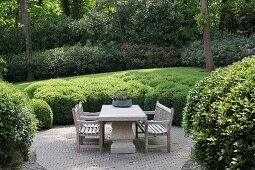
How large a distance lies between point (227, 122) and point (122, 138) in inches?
190

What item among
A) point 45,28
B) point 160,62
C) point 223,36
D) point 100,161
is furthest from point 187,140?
point 45,28

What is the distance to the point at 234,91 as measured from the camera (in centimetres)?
448

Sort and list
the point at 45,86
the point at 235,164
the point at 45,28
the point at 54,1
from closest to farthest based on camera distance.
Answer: the point at 235,164
the point at 45,86
the point at 45,28
the point at 54,1

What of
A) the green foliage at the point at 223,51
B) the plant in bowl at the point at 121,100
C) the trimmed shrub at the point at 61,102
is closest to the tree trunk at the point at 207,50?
the green foliage at the point at 223,51

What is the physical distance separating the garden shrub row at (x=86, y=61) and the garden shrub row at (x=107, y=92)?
5535 mm

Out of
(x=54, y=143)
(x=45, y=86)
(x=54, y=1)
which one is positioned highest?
(x=54, y=1)

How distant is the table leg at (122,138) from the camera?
8859mm

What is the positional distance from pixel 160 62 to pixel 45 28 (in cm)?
802

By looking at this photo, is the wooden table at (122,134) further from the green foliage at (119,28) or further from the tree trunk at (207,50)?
the green foliage at (119,28)

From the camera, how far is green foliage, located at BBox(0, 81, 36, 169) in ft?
16.6

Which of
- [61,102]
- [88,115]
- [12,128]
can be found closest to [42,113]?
[61,102]

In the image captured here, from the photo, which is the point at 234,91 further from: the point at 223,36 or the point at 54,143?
the point at 223,36

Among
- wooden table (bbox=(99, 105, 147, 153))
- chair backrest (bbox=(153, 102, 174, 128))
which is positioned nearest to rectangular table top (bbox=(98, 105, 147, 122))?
wooden table (bbox=(99, 105, 147, 153))

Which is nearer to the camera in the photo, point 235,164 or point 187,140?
point 235,164
